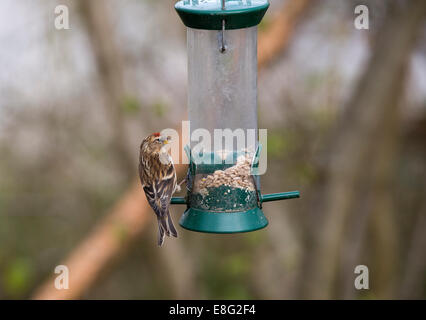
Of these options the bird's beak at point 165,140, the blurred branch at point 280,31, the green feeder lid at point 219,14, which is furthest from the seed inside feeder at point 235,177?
the blurred branch at point 280,31

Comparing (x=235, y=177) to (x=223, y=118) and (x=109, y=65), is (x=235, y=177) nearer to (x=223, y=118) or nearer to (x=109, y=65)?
(x=223, y=118)

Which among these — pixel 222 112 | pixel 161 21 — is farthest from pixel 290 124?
pixel 222 112

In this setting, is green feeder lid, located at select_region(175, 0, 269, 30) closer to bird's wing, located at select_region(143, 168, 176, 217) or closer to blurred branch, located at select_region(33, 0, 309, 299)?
bird's wing, located at select_region(143, 168, 176, 217)

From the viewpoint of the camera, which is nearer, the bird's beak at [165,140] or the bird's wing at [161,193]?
the bird's wing at [161,193]

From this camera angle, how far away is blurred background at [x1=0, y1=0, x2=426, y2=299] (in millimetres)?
8406

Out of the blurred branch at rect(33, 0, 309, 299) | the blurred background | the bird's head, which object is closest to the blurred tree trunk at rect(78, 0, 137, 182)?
the blurred background

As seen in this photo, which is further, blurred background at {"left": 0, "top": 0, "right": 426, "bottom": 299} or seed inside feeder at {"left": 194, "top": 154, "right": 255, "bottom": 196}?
blurred background at {"left": 0, "top": 0, "right": 426, "bottom": 299}

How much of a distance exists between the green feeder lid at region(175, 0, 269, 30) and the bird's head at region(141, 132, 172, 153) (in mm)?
1116

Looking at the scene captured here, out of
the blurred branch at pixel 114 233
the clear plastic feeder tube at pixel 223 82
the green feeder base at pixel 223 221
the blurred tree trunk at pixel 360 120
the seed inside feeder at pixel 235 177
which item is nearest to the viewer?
the green feeder base at pixel 223 221

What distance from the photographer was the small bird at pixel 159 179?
5.46 m

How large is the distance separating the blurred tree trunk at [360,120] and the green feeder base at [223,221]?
3093mm

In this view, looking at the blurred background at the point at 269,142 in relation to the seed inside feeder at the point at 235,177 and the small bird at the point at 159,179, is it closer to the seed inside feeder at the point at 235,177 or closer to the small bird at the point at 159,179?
the small bird at the point at 159,179

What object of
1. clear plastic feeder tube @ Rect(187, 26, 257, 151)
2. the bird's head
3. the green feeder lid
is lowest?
the bird's head

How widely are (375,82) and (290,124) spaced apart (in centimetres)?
110
